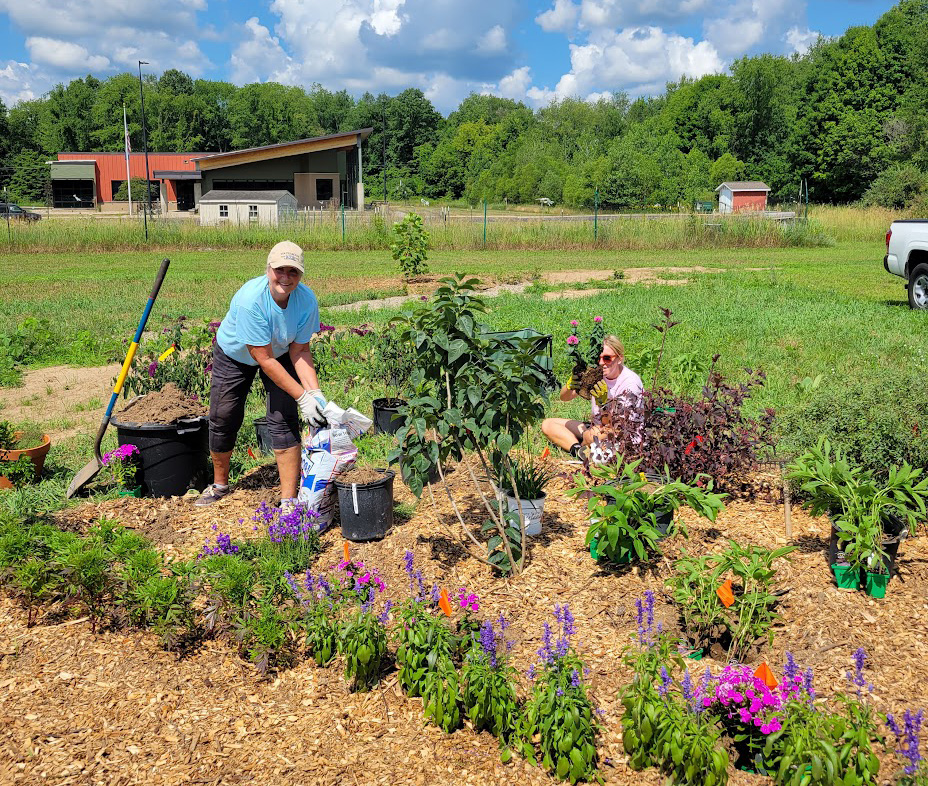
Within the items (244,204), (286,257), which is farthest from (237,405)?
(244,204)

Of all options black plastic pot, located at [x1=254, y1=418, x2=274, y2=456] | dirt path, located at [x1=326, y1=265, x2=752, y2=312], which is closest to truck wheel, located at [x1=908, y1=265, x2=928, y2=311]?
dirt path, located at [x1=326, y1=265, x2=752, y2=312]

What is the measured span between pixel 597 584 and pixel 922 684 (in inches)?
50.9

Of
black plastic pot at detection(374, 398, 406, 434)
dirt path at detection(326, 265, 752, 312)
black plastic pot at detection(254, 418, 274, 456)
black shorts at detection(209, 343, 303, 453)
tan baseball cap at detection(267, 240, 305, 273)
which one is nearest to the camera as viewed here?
tan baseball cap at detection(267, 240, 305, 273)

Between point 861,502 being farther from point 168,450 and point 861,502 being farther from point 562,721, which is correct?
point 168,450

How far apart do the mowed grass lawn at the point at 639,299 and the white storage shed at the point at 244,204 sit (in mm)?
8931

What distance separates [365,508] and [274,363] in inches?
35.3

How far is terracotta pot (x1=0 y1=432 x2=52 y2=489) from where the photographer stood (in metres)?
5.00

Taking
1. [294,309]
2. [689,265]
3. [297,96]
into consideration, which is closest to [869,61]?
[689,265]

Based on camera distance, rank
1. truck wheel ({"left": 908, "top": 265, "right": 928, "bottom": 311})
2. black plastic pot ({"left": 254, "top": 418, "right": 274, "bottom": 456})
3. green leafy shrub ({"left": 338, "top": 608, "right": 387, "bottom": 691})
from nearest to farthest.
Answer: green leafy shrub ({"left": 338, "top": 608, "right": 387, "bottom": 691}), black plastic pot ({"left": 254, "top": 418, "right": 274, "bottom": 456}), truck wheel ({"left": 908, "top": 265, "right": 928, "bottom": 311})

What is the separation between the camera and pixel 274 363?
4262mm

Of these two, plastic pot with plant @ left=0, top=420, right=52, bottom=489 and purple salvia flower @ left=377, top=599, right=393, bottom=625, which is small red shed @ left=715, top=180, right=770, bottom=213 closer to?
plastic pot with plant @ left=0, top=420, right=52, bottom=489

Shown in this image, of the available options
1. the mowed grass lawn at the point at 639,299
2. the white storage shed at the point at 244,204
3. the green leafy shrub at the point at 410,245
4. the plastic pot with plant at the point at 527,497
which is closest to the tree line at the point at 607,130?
the mowed grass lawn at the point at 639,299

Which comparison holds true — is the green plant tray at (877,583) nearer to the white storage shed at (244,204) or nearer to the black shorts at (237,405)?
the black shorts at (237,405)

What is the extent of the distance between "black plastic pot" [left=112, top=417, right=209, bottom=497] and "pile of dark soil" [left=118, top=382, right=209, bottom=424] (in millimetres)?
95
